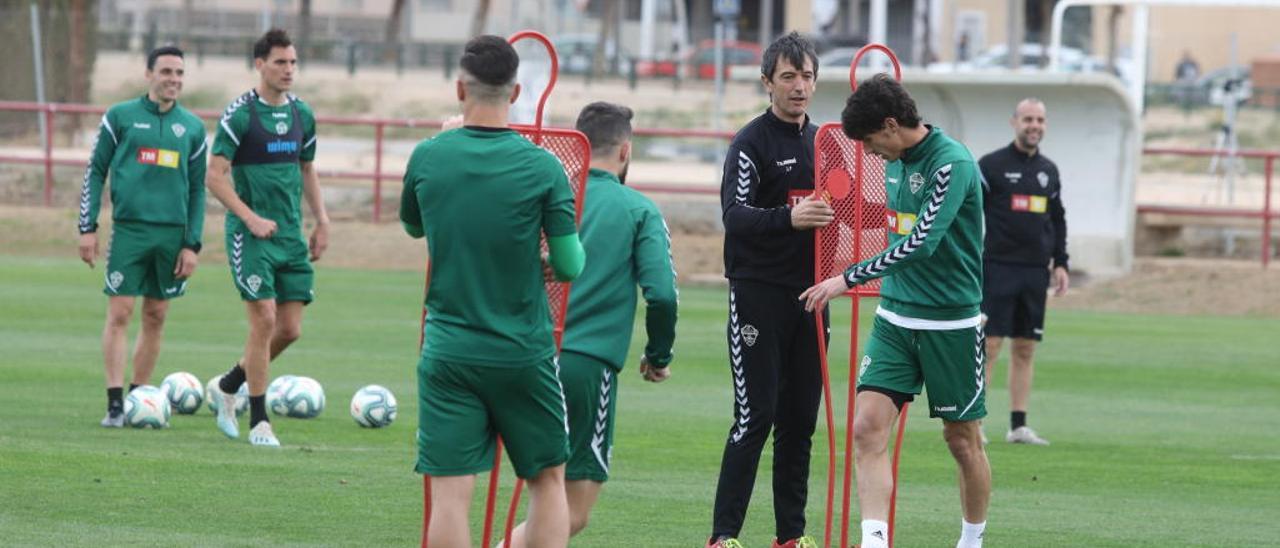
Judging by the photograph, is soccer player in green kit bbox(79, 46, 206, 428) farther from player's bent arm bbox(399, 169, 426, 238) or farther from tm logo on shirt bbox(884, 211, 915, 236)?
player's bent arm bbox(399, 169, 426, 238)

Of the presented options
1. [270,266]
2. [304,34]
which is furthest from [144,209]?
[304,34]

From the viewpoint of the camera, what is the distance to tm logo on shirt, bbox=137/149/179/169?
1218 centimetres

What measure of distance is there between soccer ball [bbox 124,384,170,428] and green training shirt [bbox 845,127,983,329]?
212 inches

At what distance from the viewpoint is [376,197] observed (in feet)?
97.6

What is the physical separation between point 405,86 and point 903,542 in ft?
149

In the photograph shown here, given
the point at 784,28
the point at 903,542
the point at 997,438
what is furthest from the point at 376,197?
the point at 784,28

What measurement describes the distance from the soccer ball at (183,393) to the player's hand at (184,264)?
0.85m

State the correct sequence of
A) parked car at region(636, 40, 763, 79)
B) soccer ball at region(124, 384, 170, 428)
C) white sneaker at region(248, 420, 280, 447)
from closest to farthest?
white sneaker at region(248, 420, 280, 447) < soccer ball at region(124, 384, 170, 428) < parked car at region(636, 40, 763, 79)

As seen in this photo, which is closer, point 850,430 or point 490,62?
point 490,62

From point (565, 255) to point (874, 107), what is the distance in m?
1.85

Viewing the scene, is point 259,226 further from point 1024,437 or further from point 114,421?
point 1024,437

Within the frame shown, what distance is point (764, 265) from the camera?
27.7 ft

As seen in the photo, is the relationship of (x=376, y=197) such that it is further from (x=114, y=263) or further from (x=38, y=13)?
(x=114, y=263)

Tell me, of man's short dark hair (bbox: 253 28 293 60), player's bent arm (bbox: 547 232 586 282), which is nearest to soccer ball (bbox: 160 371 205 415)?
man's short dark hair (bbox: 253 28 293 60)
